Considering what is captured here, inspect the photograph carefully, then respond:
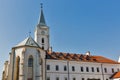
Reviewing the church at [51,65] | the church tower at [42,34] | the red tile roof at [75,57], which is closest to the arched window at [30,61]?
the church at [51,65]

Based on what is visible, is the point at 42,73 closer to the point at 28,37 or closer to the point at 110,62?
the point at 28,37

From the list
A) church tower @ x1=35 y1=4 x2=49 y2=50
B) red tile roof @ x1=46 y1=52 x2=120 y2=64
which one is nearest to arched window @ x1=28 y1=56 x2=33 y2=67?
red tile roof @ x1=46 y1=52 x2=120 y2=64

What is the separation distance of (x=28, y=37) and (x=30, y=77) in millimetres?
10958

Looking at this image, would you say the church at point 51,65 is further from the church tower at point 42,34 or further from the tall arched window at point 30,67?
the church tower at point 42,34

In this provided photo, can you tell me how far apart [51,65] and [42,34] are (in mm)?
23969

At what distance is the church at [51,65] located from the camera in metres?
40.6

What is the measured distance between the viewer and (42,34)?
227 ft

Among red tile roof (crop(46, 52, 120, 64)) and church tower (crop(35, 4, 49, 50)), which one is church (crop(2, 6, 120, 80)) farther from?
church tower (crop(35, 4, 49, 50))

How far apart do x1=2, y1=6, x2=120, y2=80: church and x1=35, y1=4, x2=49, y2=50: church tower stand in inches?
583

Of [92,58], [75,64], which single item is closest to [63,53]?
[75,64]

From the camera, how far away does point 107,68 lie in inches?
2138

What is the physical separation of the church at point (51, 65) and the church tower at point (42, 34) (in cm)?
1480

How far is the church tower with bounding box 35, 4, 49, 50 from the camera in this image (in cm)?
6657

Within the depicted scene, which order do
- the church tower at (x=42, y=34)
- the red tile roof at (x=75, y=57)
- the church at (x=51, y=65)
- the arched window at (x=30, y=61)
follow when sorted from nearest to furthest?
1. the church at (x=51, y=65)
2. the arched window at (x=30, y=61)
3. the red tile roof at (x=75, y=57)
4. the church tower at (x=42, y=34)
